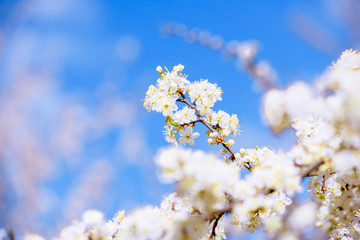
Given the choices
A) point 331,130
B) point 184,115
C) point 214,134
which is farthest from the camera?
point 184,115

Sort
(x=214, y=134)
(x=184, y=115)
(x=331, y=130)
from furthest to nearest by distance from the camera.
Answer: (x=184, y=115) → (x=214, y=134) → (x=331, y=130)

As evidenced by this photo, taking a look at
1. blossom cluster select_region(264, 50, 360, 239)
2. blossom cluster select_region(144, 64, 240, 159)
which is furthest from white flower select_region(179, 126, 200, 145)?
blossom cluster select_region(264, 50, 360, 239)

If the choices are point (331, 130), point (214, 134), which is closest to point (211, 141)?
point (214, 134)

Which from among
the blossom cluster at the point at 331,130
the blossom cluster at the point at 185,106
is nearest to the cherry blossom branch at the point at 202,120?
the blossom cluster at the point at 185,106

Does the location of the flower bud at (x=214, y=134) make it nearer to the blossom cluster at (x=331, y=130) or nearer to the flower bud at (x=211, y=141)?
the flower bud at (x=211, y=141)

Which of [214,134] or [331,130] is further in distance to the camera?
[214,134]

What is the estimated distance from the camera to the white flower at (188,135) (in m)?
2.17

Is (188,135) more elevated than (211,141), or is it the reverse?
(188,135)

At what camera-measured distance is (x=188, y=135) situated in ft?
Result: 7.23

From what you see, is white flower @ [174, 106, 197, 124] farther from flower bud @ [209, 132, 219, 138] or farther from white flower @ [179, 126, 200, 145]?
flower bud @ [209, 132, 219, 138]

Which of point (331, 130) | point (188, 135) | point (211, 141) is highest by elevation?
point (188, 135)

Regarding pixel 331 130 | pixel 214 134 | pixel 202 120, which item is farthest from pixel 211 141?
pixel 331 130

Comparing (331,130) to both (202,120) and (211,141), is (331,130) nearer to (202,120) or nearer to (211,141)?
(211,141)

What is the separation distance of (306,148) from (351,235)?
2.38 feet
